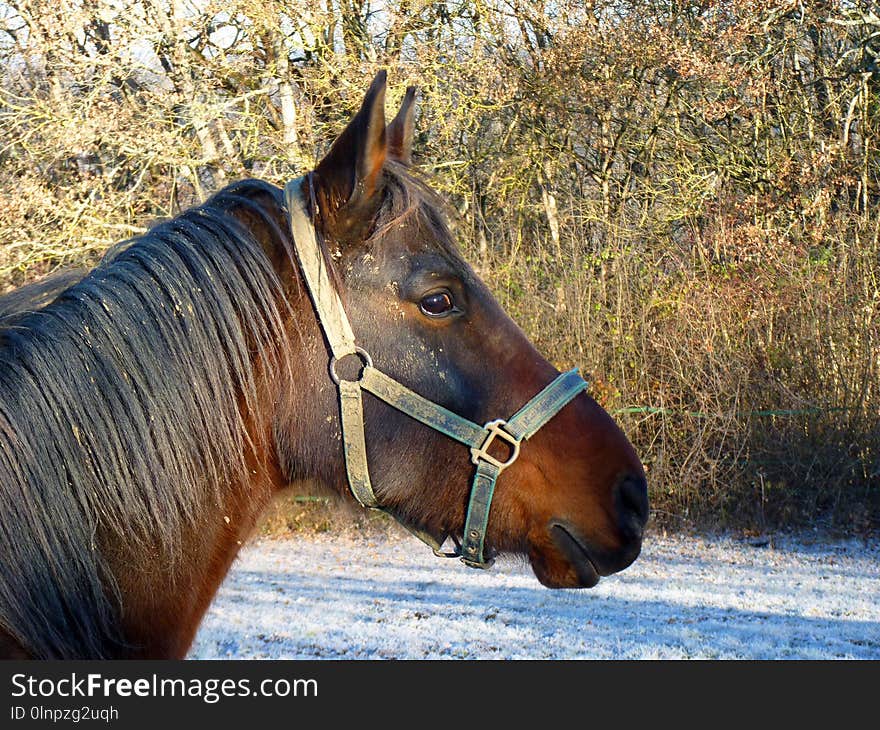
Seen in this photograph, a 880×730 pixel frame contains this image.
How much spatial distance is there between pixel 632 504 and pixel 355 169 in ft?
3.01

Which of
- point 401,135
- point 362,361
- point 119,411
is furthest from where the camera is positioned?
point 401,135

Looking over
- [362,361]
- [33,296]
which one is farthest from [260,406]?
[33,296]

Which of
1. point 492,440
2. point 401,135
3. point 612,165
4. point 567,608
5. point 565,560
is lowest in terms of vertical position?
point 567,608

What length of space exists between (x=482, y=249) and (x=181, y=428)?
773cm

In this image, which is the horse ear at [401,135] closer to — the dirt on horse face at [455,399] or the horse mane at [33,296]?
the dirt on horse face at [455,399]

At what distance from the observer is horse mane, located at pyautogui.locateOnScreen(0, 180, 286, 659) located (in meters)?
1.54

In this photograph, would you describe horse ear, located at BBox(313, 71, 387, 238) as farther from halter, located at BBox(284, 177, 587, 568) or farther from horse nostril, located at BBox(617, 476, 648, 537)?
horse nostril, located at BBox(617, 476, 648, 537)

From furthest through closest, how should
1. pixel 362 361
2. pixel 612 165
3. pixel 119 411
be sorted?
pixel 612 165 < pixel 362 361 < pixel 119 411

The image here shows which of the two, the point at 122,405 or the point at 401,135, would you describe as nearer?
the point at 122,405

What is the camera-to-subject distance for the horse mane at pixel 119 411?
154cm

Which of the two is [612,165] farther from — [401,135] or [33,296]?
[33,296]

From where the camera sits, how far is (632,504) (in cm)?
182

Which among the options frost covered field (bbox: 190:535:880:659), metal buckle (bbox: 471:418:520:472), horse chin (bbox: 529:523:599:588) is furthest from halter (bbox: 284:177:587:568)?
frost covered field (bbox: 190:535:880:659)

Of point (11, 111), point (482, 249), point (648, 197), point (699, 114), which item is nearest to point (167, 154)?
point (11, 111)
